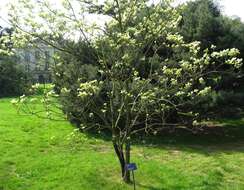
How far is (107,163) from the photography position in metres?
12.0

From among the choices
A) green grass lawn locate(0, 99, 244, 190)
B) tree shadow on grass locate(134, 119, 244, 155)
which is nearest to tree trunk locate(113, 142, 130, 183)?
green grass lawn locate(0, 99, 244, 190)

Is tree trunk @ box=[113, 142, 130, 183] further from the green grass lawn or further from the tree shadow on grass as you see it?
the tree shadow on grass

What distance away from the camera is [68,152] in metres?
13.8

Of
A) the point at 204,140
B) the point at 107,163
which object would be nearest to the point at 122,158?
the point at 107,163

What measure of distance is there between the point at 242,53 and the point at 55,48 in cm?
1038

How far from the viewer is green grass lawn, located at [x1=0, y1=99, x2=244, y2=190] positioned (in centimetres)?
1012

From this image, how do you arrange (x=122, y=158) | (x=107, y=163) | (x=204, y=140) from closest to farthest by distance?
(x=122, y=158) → (x=107, y=163) → (x=204, y=140)

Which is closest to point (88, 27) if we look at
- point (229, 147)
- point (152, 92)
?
point (152, 92)

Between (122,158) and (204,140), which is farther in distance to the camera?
(204,140)

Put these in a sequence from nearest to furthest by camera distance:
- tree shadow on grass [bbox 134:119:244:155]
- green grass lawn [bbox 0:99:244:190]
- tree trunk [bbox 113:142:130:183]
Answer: green grass lawn [bbox 0:99:244:190], tree trunk [bbox 113:142:130:183], tree shadow on grass [bbox 134:119:244:155]

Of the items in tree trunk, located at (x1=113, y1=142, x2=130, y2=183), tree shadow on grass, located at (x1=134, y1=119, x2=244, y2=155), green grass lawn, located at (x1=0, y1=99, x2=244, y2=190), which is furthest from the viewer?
tree shadow on grass, located at (x1=134, y1=119, x2=244, y2=155)

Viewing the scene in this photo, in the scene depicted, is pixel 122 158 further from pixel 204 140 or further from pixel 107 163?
pixel 204 140

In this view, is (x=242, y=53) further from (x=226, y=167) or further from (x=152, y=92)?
(x=152, y=92)

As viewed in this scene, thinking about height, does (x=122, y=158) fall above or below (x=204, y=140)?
below
